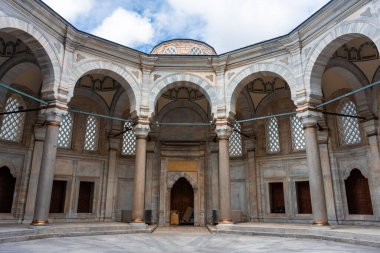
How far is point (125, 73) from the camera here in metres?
12.2

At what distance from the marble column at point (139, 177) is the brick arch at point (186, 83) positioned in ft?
4.33

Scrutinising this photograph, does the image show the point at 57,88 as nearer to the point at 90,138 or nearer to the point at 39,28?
the point at 39,28

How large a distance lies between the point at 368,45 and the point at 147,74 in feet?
28.3

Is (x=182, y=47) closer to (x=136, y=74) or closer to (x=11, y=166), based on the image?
(x=136, y=74)

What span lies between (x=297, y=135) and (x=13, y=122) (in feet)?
40.6

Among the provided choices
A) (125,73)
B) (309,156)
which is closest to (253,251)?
(309,156)

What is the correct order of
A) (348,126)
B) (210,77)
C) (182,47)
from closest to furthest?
1. (210,77)
2. (348,126)
3. (182,47)

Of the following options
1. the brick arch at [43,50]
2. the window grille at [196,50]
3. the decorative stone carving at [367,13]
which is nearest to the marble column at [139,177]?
the brick arch at [43,50]

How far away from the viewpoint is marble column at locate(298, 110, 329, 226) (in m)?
9.57

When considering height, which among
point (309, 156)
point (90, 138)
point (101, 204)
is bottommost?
point (101, 204)

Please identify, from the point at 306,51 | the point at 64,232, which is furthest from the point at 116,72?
the point at 306,51

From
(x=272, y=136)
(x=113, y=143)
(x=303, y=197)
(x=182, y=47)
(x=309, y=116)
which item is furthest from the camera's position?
(x=182, y=47)

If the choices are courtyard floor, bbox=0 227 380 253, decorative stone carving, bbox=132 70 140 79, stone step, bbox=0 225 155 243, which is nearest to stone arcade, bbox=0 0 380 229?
decorative stone carving, bbox=132 70 140 79

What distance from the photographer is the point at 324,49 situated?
32.8ft
